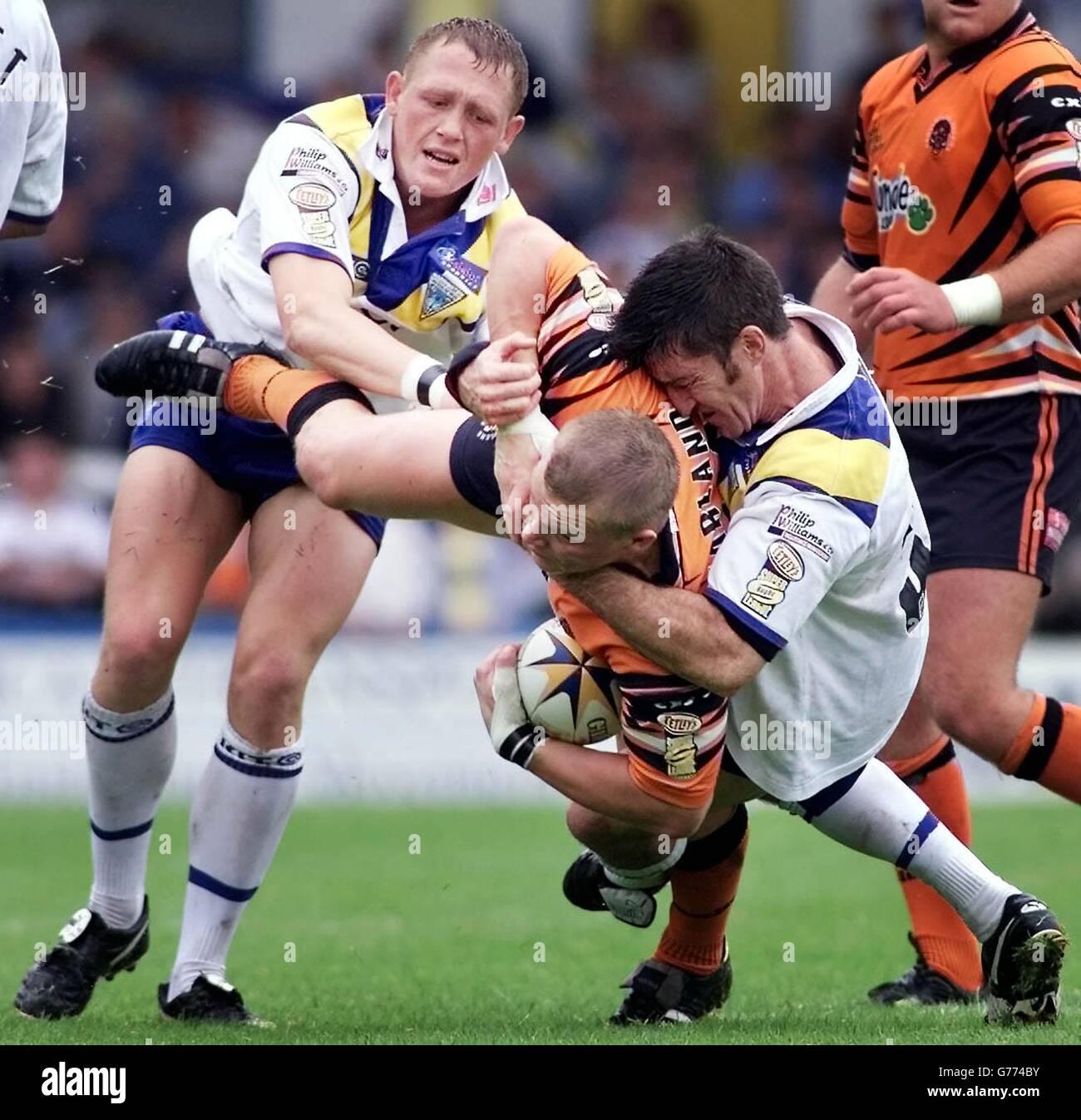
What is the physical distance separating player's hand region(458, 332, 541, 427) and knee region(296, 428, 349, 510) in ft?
1.20

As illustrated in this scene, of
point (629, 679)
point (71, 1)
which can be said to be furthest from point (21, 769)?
point (629, 679)

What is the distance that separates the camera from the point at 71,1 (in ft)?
42.0

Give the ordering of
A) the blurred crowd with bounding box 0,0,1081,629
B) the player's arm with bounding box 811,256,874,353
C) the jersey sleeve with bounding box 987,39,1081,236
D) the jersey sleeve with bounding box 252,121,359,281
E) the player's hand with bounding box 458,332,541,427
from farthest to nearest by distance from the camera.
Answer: the blurred crowd with bounding box 0,0,1081,629 → the player's arm with bounding box 811,256,874,353 → the jersey sleeve with bounding box 987,39,1081,236 → the jersey sleeve with bounding box 252,121,359,281 → the player's hand with bounding box 458,332,541,427

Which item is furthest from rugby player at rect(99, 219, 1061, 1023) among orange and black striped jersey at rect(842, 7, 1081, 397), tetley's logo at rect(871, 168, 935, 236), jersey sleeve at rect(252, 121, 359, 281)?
tetley's logo at rect(871, 168, 935, 236)

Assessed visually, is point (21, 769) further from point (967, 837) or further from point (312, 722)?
point (967, 837)

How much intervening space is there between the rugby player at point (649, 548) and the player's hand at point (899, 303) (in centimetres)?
40

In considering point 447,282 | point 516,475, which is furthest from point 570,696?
point 447,282

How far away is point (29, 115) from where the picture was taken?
4.18 metres

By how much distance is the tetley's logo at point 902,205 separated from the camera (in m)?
5.02

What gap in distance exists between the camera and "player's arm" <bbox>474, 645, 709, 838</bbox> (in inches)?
156

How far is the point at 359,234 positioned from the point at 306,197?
0.20 metres

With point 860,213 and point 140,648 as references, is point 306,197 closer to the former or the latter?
point 140,648

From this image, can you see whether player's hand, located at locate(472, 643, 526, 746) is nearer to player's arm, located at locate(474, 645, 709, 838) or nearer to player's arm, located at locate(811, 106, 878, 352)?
player's arm, located at locate(474, 645, 709, 838)

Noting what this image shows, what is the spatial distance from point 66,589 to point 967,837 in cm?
662
